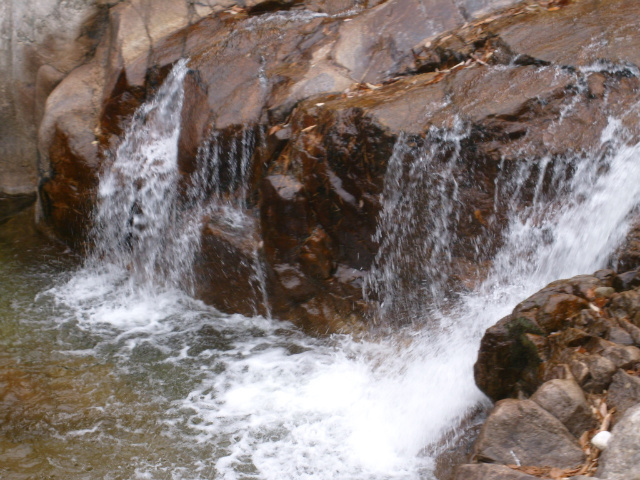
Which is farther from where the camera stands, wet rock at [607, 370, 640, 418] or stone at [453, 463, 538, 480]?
wet rock at [607, 370, 640, 418]

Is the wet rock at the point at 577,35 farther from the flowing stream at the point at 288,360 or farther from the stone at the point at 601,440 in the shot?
the stone at the point at 601,440

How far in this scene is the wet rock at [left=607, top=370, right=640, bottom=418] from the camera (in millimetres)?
3059

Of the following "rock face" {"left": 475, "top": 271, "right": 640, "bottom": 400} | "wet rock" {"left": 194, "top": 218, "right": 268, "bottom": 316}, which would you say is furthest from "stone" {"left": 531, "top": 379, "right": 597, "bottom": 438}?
"wet rock" {"left": 194, "top": 218, "right": 268, "bottom": 316}

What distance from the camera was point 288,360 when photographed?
16.6 ft

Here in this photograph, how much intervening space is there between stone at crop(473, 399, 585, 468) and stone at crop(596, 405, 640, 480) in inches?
8.0

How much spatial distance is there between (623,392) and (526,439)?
0.54 meters

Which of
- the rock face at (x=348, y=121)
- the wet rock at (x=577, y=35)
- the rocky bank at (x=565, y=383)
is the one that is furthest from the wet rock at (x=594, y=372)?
the wet rock at (x=577, y=35)

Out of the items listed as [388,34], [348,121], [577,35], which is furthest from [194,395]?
[577,35]

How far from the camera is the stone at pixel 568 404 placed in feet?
10.2

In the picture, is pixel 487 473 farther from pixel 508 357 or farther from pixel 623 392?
pixel 508 357

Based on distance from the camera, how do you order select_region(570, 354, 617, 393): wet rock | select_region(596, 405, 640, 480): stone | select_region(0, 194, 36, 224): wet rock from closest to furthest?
select_region(596, 405, 640, 480): stone → select_region(570, 354, 617, 393): wet rock → select_region(0, 194, 36, 224): wet rock

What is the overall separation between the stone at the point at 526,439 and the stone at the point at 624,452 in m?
0.20

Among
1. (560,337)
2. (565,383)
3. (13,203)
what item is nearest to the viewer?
(565,383)

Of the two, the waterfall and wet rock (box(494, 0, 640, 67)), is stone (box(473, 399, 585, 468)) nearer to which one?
wet rock (box(494, 0, 640, 67))
